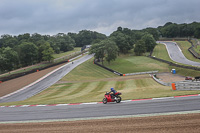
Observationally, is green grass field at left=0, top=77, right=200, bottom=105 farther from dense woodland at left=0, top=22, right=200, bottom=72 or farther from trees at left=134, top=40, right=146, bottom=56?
trees at left=134, top=40, right=146, bottom=56

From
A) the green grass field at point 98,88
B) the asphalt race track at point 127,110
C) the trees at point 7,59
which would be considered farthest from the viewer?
the trees at point 7,59

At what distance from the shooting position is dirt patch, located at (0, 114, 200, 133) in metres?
10.2

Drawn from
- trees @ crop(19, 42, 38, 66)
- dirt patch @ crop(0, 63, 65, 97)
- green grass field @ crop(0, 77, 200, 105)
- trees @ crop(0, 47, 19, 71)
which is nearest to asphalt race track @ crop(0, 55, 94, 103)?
dirt patch @ crop(0, 63, 65, 97)

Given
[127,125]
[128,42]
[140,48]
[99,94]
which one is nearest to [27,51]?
[128,42]

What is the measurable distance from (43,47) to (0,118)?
3155 inches

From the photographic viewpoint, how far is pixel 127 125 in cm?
1123

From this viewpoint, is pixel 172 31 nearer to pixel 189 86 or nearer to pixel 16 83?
pixel 16 83

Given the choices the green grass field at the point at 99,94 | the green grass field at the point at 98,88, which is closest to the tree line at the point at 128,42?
the green grass field at the point at 98,88

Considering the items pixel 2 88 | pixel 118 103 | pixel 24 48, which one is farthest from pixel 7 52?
pixel 118 103

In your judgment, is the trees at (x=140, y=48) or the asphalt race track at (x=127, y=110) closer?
the asphalt race track at (x=127, y=110)

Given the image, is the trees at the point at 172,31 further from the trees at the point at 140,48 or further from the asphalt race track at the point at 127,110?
the asphalt race track at the point at 127,110

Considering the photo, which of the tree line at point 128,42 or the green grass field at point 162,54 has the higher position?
the tree line at point 128,42

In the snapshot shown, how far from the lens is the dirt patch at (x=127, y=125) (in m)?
10.2

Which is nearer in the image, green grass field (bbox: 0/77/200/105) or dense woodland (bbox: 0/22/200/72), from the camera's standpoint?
green grass field (bbox: 0/77/200/105)
